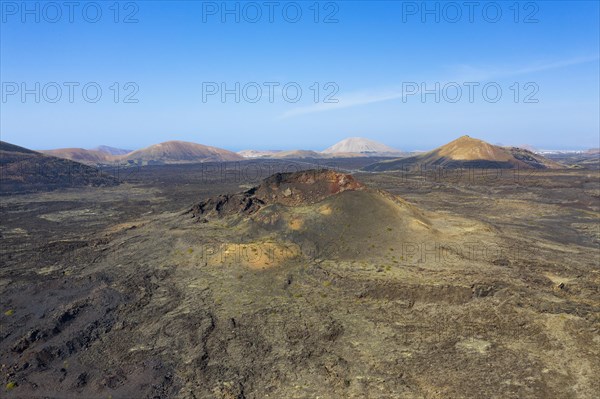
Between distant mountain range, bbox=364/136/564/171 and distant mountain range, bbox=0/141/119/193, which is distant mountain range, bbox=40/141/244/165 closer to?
distant mountain range, bbox=0/141/119/193

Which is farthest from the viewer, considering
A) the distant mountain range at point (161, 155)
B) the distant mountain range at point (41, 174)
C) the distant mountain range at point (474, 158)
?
the distant mountain range at point (161, 155)

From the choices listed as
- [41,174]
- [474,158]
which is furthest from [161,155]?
[474,158]

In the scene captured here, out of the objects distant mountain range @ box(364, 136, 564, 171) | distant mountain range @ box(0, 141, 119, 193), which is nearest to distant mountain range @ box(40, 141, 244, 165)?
distant mountain range @ box(0, 141, 119, 193)

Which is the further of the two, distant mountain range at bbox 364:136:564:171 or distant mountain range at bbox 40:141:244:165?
distant mountain range at bbox 40:141:244:165

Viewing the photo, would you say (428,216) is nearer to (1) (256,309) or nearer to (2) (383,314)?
(2) (383,314)

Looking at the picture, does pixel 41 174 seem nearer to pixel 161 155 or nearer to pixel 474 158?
pixel 474 158

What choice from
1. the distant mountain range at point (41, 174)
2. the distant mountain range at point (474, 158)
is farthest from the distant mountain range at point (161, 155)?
the distant mountain range at point (474, 158)

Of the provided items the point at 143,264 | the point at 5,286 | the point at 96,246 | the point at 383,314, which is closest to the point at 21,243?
the point at 96,246

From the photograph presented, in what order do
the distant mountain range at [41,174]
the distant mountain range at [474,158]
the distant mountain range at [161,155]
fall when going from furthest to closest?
the distant mountain range at [161,155], the distant mountain range at [474,158], the distant mountain range at [41,174]

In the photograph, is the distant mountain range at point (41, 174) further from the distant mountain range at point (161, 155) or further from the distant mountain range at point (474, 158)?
the distant mountain range at point (161, 155)
